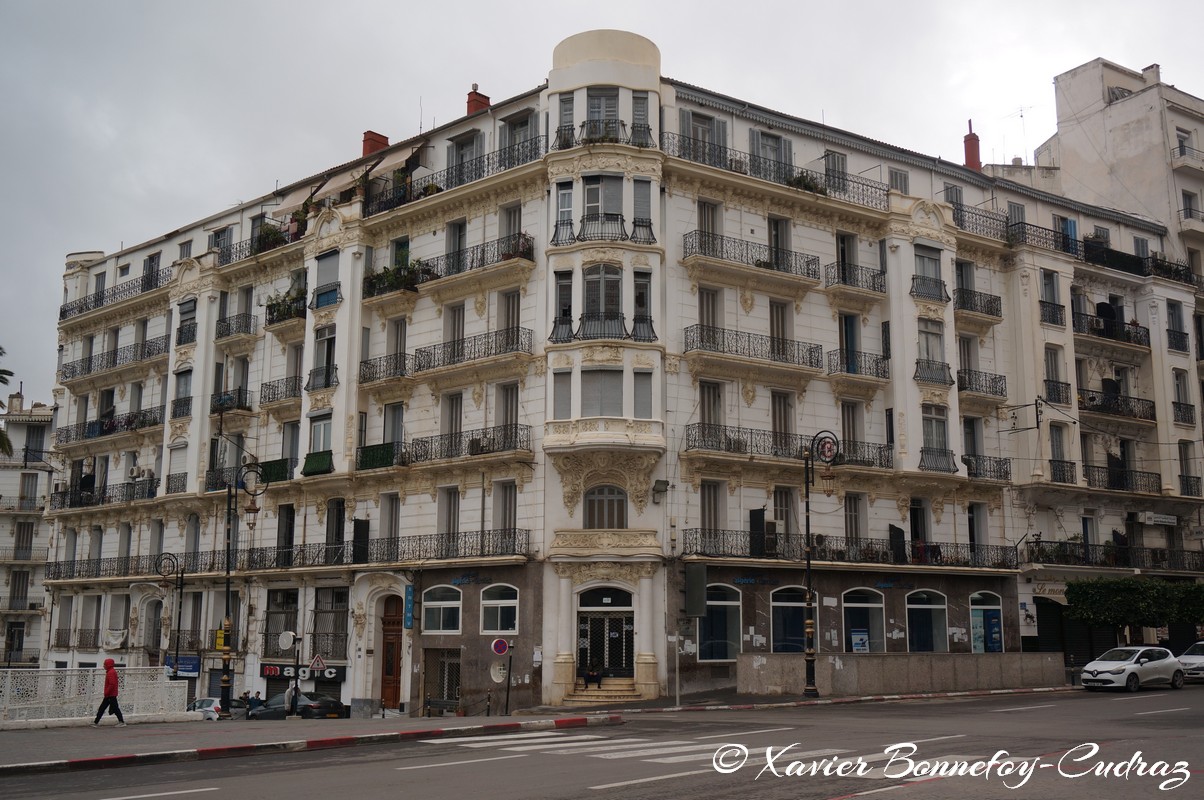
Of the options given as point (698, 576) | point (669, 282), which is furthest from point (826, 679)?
point (669, 282)

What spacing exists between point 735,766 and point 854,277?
97.3ft

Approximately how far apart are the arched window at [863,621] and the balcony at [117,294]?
3520 centimetres

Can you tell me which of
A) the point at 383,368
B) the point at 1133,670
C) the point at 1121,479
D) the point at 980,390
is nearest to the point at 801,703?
the point at 1133,670

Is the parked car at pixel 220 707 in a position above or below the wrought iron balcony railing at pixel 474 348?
below

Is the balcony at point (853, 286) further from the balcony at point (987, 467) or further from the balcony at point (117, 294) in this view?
the balcony at point (117, 294)

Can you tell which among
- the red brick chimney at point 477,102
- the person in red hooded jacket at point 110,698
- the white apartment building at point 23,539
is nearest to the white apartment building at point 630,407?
the red brick chimney at point 477,102

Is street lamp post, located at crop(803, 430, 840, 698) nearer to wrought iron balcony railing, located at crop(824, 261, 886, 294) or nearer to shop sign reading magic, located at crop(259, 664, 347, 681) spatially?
wrought iron balcony railing, located at crop(824, 261, 886, 294)

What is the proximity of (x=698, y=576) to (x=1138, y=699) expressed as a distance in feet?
39.7

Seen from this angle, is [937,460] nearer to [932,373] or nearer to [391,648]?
[932,373]

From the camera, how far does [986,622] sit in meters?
43.8

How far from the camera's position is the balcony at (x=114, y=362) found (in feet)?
177

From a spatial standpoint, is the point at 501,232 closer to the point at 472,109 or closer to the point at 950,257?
the point at 472,109

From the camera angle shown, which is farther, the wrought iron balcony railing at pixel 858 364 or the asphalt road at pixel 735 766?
the wrought iron balcony railing at pixel 858 364

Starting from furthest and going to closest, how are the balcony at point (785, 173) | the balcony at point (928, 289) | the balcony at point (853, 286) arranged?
the balcony at point (928, 289) → the balcony at point (853, 286) → the balcony at point (785, 173)
